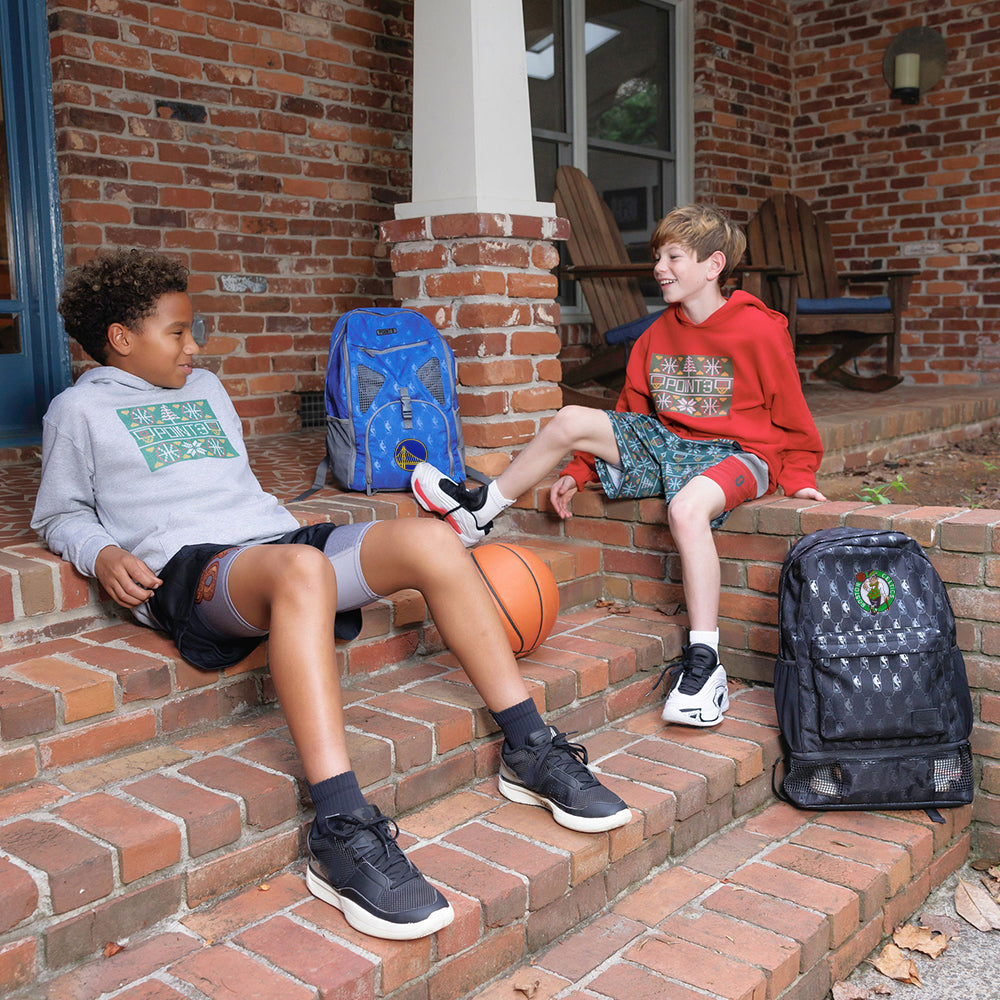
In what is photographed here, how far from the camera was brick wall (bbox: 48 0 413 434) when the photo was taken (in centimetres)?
379

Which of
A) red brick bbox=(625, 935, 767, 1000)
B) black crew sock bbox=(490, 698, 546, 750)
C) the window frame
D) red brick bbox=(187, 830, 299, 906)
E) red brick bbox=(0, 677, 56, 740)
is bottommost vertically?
red brick bbox=(625, 935, 767, 1000)

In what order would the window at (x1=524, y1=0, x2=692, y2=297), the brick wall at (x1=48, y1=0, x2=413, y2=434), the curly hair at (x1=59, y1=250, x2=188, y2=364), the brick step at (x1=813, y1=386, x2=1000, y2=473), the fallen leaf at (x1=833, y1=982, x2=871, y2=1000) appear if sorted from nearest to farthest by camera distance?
1. the fallen leaf at (x1=833, y1=982, x2=871, y2=1000)
2. the curly hair at (x1=59, y1=250, x2=188, y2=364)
3. the brick wall at (x1=48, y1=0, x2=413, y2=434)
4. the brick step at (x1=813, y1=386, x2=1000, y2=473)
5. the window at (x1=524, y1=0, x2=692, y2=297)

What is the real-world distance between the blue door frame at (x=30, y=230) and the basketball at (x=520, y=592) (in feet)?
7.16

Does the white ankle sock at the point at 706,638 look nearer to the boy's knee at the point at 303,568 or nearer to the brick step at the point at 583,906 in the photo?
the brick step at the point at 583,906

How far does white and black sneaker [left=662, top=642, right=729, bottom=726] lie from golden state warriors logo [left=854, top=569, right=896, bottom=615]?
0.38m

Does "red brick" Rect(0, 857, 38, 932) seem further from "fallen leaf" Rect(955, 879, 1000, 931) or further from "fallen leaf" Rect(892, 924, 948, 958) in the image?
"fallen leaf" Rect(955, 879, 1000, 931)

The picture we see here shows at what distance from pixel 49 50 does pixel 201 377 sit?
2107 mm

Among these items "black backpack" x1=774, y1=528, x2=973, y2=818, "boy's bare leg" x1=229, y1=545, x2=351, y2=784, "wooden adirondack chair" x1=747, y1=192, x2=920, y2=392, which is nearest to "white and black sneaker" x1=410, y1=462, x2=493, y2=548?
"black backpack" x1=774, y1=528, x2=973, y2=818

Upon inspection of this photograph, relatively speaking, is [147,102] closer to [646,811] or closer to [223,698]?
[223,698]

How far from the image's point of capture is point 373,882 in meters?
1.63

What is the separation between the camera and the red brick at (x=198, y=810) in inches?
67.9

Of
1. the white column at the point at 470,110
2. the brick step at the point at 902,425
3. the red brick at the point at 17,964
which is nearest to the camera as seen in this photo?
the red brick at the point at 17,964

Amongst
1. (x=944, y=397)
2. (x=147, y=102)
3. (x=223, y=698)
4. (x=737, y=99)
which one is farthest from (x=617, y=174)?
(x=223, y=698)

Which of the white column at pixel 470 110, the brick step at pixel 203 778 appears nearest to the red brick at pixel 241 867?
the brick step at pixel 203 778
